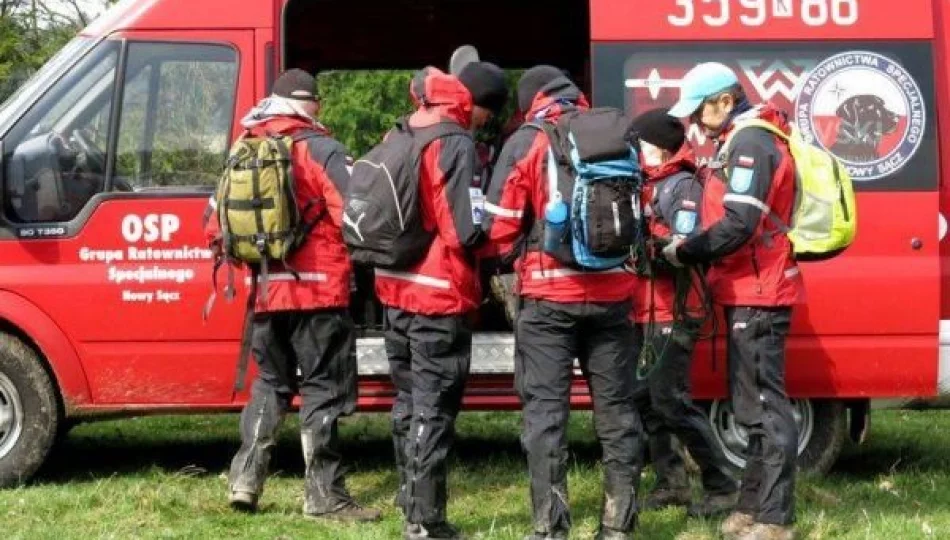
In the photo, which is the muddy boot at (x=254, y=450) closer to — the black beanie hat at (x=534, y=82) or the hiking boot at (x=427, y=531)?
the hiking boot at (x=427, y=531)

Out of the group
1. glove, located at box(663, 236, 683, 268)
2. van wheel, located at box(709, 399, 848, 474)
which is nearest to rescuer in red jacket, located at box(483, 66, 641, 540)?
glove, located at box(663, 236, 683, 268)

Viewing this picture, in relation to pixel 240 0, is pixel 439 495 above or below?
below

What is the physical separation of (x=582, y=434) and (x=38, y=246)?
3495 mm

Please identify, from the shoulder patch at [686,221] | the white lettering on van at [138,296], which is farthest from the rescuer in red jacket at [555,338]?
the white lettering on van at [138,296]

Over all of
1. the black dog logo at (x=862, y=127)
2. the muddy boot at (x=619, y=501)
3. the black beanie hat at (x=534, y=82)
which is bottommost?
the muddy boot at (x=619, y=501)

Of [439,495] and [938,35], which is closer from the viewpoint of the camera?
[439,495]

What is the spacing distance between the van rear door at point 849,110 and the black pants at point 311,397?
5.50ft

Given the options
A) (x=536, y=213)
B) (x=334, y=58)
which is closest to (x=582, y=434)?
(x=334, y=58)

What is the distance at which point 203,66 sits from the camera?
7.61m

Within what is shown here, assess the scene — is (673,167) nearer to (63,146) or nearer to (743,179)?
(743,179)

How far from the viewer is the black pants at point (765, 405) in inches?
251

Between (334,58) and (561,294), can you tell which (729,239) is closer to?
(561,294)


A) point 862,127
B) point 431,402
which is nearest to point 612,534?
point 431,402

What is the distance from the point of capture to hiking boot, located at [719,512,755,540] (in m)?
6.44
